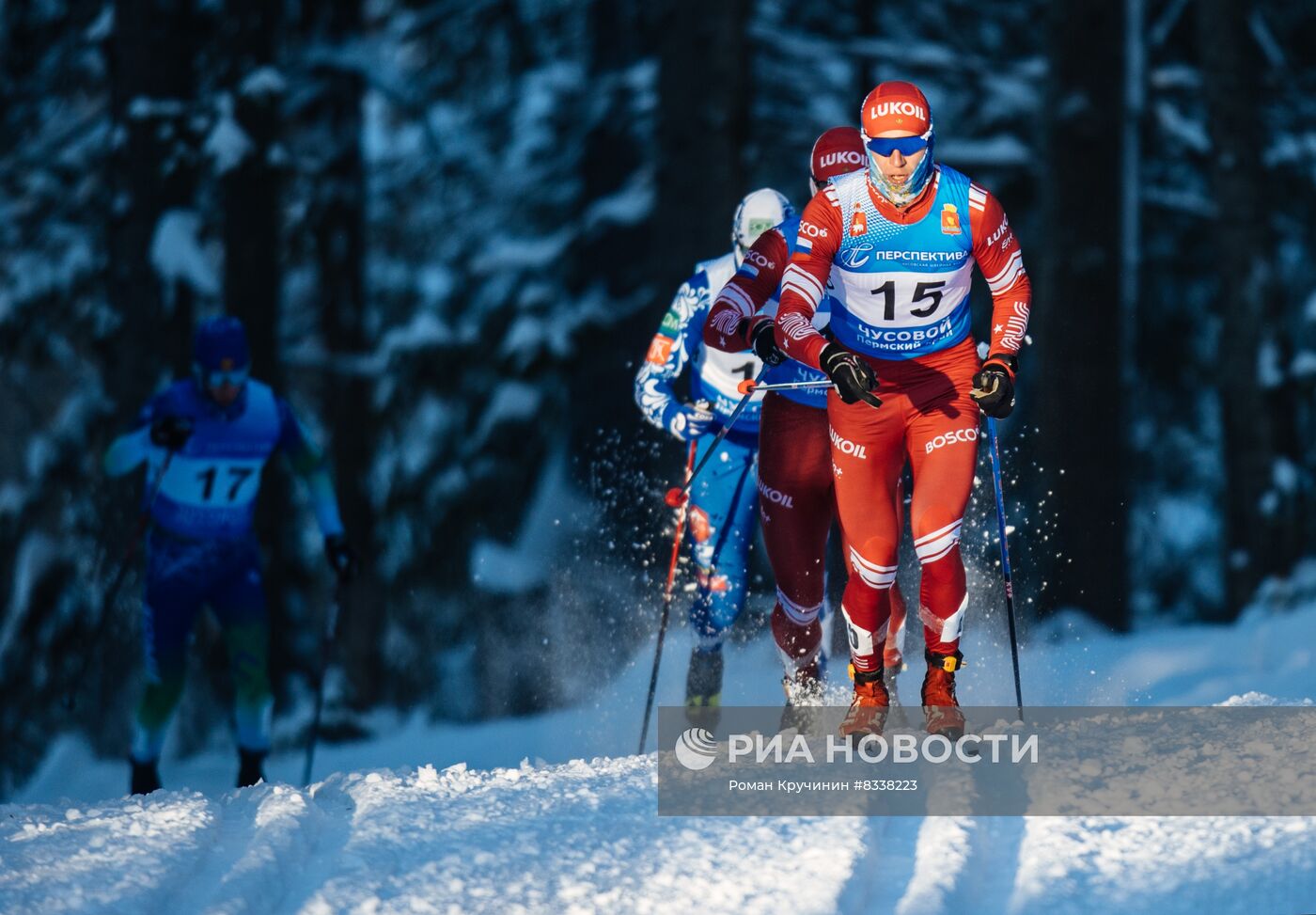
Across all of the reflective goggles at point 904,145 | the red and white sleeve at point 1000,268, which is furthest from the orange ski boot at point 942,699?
the reflective goggles at point 904,145

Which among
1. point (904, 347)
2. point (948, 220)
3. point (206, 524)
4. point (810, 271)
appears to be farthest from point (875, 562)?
point (206, 524)

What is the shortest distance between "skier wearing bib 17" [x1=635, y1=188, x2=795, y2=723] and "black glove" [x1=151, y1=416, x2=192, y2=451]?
2205mm

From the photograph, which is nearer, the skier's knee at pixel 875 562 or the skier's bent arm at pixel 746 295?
the skier's knee at pixel 875 562

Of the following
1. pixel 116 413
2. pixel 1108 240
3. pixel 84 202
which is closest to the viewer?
pixel 1108 240

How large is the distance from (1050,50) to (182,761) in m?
8.45

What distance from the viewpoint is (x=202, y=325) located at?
739 centimetres

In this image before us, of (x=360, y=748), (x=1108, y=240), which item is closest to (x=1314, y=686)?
(x=1108, y=240)

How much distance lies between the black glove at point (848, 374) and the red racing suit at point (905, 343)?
2.3 inches

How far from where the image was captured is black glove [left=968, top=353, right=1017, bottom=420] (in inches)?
199

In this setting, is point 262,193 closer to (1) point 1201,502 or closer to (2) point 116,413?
(2) point 116,413

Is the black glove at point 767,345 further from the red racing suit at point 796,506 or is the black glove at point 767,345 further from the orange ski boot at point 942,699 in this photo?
the orange ski boot at point 942,699

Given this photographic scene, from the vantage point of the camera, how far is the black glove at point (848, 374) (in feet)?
16.3

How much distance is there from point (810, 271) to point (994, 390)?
29.1 inches

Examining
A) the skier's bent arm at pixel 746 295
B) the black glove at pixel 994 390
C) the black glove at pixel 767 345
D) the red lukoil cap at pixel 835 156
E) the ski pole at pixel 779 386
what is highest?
the red lukoil cap at pixel 835 156
